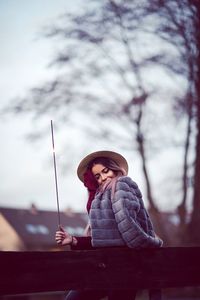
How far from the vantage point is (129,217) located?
9.64ft

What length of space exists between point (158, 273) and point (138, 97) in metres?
11.4

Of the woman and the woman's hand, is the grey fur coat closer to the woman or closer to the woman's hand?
the woman

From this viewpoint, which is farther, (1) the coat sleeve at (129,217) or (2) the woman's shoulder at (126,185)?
(2) the woman's shoulder at (126,185)

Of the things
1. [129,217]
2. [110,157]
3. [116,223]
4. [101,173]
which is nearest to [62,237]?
[116,223]

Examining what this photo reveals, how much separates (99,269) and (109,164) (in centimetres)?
99

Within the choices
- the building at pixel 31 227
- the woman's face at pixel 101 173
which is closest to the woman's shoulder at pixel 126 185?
the woman's face at pixel 101 173

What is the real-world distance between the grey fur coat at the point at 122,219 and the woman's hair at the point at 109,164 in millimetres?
252

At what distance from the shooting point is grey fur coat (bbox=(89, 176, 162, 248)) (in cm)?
291

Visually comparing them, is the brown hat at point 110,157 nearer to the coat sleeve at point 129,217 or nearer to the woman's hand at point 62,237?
the coat sleeve at point 129,217

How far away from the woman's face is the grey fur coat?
0.21 metres

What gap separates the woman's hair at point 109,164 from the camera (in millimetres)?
3398

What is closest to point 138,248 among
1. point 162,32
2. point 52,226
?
point 162,32

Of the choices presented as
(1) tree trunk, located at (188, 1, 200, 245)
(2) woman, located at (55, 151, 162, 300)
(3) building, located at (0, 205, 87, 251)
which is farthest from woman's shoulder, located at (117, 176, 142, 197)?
(3) building, located at (0, 205, 87, 251)

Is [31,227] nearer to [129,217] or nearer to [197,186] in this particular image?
[197,186]
